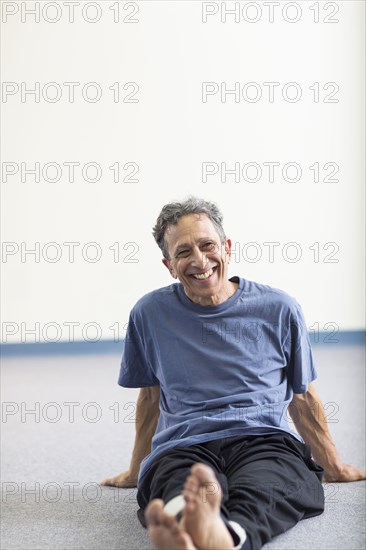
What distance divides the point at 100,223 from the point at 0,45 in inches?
48.9

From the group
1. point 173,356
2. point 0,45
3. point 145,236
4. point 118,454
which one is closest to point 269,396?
point 173,356

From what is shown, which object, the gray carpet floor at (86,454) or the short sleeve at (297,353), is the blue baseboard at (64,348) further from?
the short sleeve at (297,353)

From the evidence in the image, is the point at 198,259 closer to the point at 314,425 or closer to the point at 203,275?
the point at 203,275

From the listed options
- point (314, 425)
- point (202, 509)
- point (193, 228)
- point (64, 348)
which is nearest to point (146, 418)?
point (314, 425)

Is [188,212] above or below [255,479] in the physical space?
above

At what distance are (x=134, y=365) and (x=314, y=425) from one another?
52cm

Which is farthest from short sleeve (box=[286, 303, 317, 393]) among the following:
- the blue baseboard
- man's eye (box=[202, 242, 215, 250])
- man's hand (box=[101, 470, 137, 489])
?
the blue baseboard

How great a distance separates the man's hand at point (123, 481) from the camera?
2375 millimetres

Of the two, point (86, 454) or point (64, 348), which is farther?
point (64, 348)

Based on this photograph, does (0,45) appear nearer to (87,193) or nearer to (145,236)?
(87,193)

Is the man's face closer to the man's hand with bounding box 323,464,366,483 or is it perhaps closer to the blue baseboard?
the man's hand with bounding box 323,464,366,483

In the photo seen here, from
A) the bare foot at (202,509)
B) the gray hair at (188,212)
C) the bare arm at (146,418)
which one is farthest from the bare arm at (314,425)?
the bare foot at (202,509)

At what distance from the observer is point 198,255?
6.63 feet

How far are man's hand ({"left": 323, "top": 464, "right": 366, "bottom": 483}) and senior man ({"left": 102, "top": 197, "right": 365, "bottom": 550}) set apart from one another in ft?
0.30
